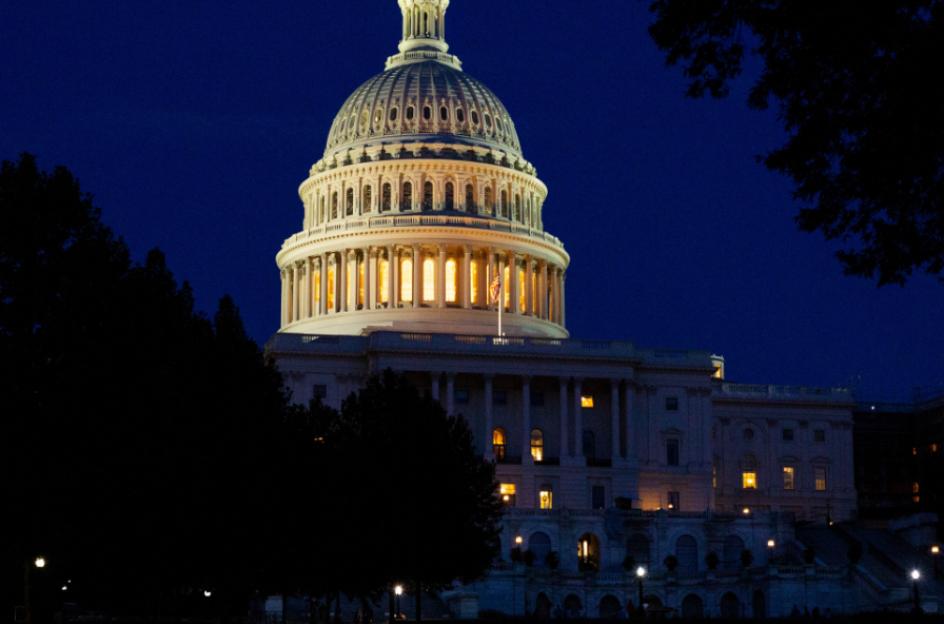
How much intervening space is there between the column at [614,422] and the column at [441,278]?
20583 mm

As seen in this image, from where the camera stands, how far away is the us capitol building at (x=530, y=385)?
354 feet

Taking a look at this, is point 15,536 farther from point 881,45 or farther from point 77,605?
point 77,605

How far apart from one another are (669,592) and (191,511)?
5128cm

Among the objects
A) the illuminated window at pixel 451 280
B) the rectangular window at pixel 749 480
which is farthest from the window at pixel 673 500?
the illuminated window at pixel 451 280

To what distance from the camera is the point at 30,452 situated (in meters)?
51.6

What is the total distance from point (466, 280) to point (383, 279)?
7152 millimetres


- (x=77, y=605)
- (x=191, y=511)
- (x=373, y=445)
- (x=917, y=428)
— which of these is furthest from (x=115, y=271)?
(x=917, y=428)

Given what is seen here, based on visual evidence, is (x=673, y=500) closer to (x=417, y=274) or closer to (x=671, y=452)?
(x=671, y=452)

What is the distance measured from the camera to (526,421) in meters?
133

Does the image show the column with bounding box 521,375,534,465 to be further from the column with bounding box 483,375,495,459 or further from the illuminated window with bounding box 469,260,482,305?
the illuminated window with bounding box 469,260,482,305

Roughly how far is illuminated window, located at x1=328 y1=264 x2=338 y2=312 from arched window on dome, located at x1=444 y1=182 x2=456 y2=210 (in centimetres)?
1160

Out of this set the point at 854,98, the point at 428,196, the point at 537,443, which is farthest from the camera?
the point at 428,196

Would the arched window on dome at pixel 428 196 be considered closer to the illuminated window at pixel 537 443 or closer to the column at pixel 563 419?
the column at pixel 563 419

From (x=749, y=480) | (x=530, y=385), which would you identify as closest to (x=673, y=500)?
(x=530, y=385)
